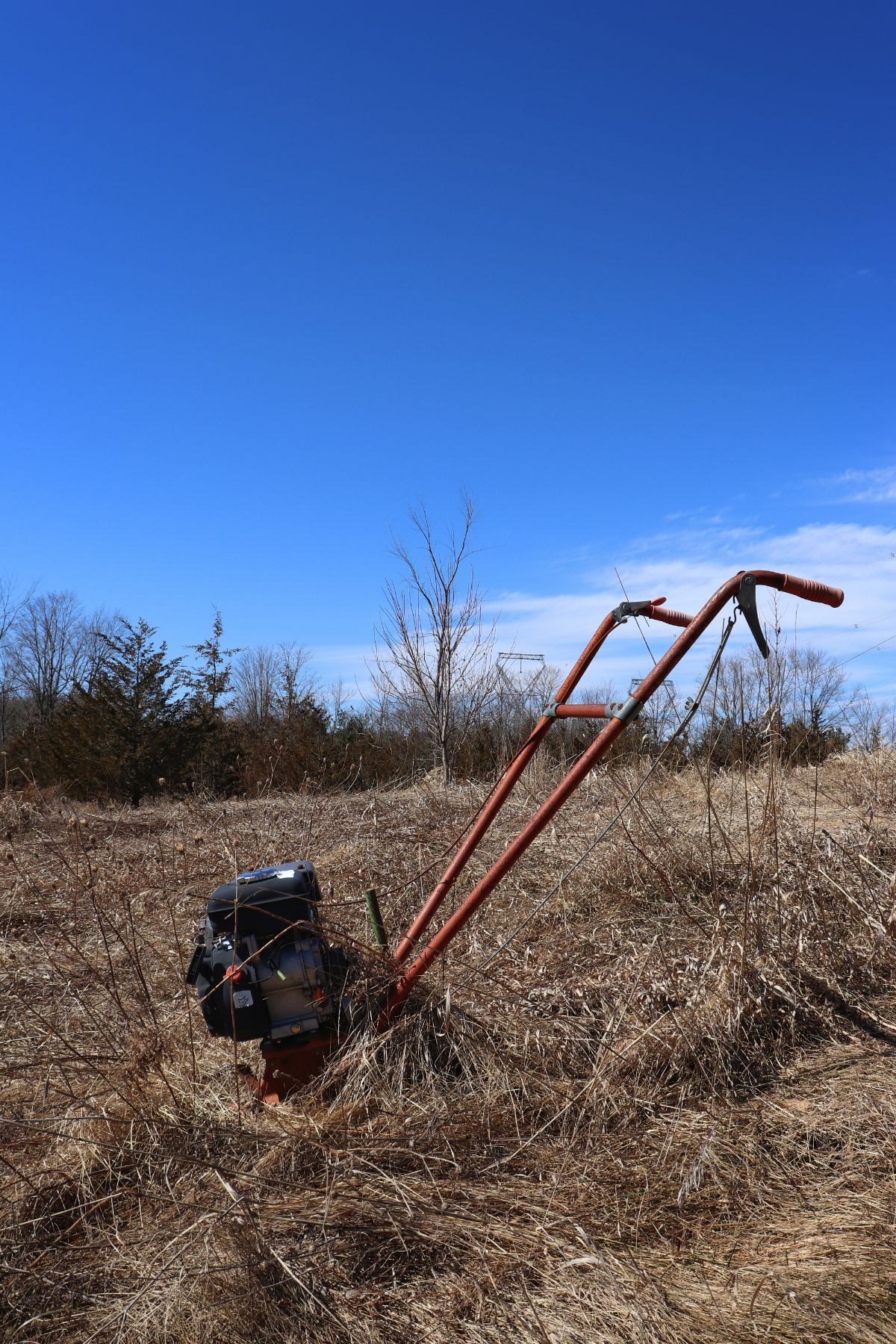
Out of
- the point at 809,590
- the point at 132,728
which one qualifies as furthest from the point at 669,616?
the point at 132,728

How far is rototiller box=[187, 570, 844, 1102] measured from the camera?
2.74m

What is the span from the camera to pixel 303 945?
3.02 metres

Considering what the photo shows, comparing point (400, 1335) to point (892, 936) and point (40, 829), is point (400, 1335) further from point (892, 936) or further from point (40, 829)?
point (40, 829)

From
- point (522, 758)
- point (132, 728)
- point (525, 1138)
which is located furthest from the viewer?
point (132, 728)

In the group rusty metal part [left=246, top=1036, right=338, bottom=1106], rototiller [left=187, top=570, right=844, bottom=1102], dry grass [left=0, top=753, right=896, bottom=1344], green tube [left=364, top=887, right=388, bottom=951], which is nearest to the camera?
dry grass [left=0, top=753, right=896, bottom=1344]

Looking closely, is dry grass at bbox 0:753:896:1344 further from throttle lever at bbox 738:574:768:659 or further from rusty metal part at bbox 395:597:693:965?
throttle lever at bbox 738:574:768:659

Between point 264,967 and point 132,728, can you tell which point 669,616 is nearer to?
point 264,967

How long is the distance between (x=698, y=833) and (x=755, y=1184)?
2.88m

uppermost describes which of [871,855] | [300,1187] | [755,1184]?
[871,855]

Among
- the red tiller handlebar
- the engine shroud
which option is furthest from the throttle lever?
the engine shroud

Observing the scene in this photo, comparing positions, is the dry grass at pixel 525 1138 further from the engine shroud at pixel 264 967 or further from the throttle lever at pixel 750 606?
the throttle lever at pixel 750 606

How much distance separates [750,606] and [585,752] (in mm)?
708

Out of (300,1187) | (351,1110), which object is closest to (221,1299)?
(300,1187)

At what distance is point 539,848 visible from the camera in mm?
5844
